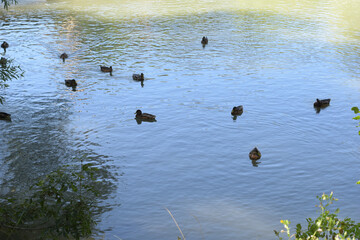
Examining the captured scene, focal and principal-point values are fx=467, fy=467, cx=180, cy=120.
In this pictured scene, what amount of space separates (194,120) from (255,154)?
149 inches

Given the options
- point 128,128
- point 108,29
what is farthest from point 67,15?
point 128,128

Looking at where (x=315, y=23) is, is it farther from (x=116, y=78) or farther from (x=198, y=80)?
(x=116, y=78)

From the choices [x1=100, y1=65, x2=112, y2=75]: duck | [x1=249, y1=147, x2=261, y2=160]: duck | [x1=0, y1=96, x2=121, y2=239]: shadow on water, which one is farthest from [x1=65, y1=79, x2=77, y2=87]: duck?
[x1=249, y1=147, x2=261, y2=160]: duck

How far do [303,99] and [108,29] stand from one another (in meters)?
17.5

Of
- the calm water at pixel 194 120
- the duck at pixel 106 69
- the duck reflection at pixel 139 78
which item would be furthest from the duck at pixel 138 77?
the duck at pixel 106 69

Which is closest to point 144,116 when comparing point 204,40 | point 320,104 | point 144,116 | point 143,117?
point 144,116

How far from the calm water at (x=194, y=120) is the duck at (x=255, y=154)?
9.0 inches

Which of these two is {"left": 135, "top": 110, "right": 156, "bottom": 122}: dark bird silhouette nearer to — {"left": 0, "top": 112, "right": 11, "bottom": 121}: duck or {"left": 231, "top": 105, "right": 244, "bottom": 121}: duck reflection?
{"left": 231, "top": 105, "right": 244, "bottom": 121}: duck reflection

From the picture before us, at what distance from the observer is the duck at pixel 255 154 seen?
14.0 m

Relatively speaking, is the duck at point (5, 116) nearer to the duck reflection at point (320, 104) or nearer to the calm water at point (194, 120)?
the calm water at point (194, 120)

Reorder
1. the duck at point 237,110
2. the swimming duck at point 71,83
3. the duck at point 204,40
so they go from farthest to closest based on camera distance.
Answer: the duck at point 204,40 → the swimming duck at point 71,83 → the duck at point 237,110

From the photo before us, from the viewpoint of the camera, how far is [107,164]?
46.0 feet

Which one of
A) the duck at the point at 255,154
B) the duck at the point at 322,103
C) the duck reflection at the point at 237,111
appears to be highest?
the duck at the point at 322,103

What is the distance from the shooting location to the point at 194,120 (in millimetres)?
17250
